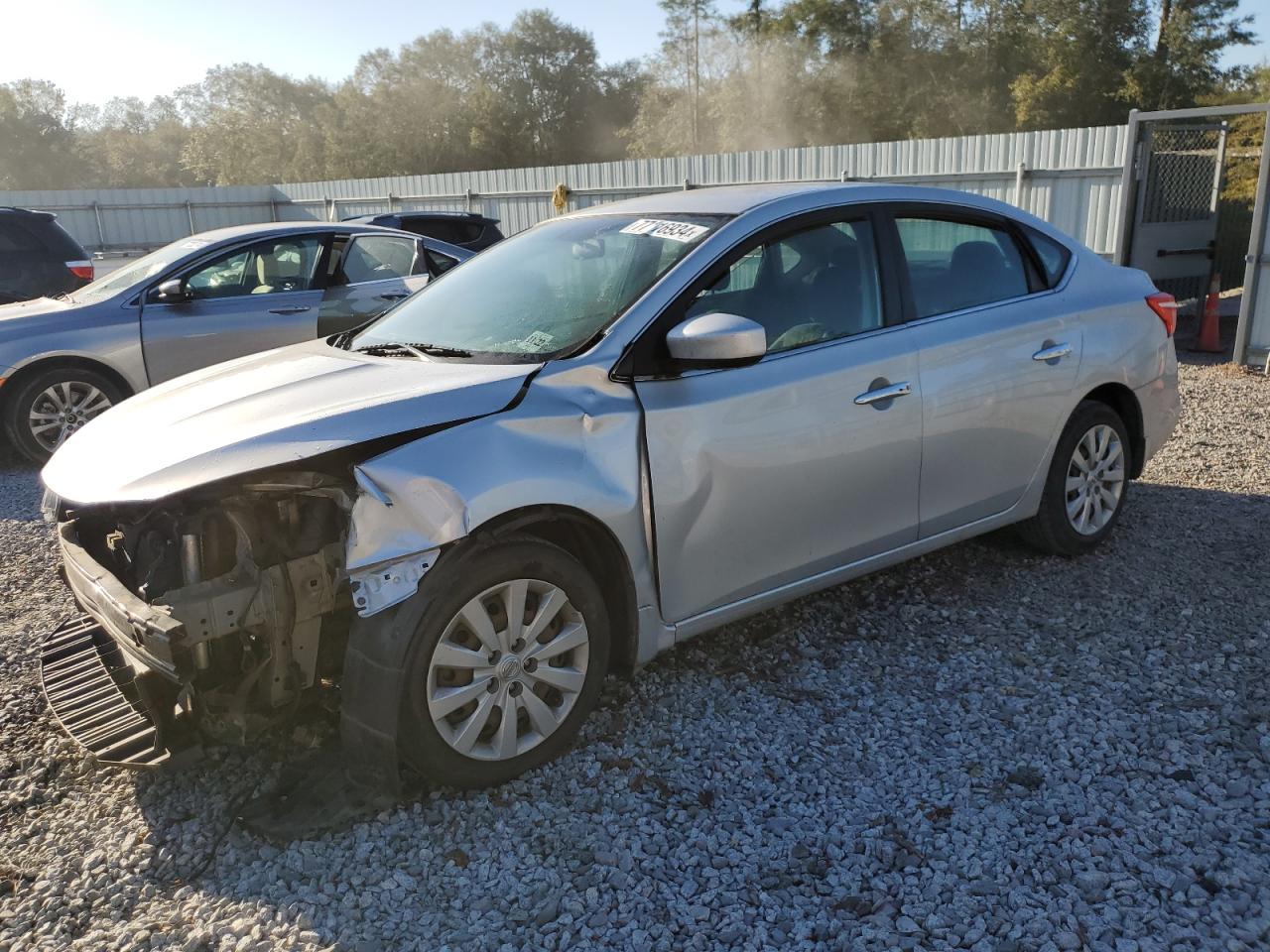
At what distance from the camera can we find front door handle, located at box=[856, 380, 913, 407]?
12.1 feet

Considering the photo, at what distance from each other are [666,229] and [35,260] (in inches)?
320

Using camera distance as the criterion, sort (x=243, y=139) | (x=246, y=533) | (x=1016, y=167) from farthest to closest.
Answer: (x=243, y=139) → (x=1016, y=167) → (x=246, y=533)

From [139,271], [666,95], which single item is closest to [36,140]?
[666,95]

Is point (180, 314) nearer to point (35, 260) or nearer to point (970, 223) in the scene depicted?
point (35, 260)

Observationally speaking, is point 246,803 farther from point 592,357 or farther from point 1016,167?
point 1016,167

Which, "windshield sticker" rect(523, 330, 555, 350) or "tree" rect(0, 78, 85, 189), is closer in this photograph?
"windshield sticker" rect(523, 330, 555, 350)

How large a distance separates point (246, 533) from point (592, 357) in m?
1.16

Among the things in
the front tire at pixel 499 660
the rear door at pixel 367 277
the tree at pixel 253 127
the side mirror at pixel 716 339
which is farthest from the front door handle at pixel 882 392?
the tree at pixel 253 127

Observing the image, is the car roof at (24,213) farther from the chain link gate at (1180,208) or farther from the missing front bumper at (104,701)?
the chain link gate at (1180,208)

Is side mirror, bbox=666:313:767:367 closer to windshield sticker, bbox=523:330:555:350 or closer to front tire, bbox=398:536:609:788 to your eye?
windshield sticker, bbox=523:330:555:350

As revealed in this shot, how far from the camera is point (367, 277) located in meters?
8.00

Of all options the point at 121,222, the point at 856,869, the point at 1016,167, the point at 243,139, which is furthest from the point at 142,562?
the point at 243,139

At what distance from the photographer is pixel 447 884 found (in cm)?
272

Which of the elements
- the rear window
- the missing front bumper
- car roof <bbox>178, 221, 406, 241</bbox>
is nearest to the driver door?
the missing front bumper
